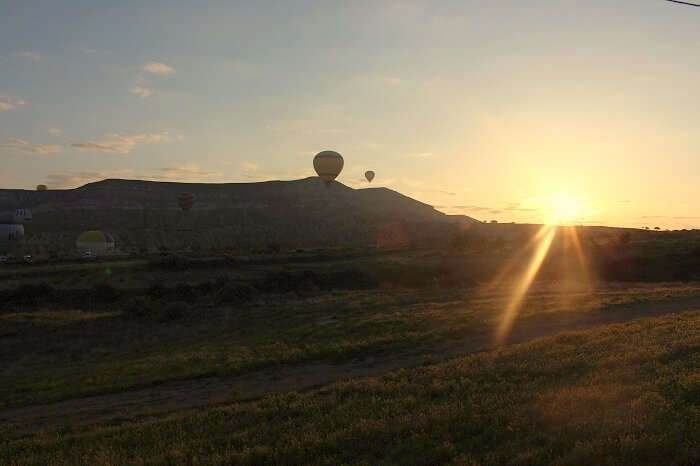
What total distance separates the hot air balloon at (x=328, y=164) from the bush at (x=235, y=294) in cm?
6448

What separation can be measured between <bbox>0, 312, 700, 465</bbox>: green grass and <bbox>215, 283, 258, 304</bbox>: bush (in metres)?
32.0

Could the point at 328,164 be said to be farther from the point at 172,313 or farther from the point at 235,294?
the point at 172,313

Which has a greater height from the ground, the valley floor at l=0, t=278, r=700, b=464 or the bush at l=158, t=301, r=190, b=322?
the valley floor at l=0, t=278, r=700, b=464

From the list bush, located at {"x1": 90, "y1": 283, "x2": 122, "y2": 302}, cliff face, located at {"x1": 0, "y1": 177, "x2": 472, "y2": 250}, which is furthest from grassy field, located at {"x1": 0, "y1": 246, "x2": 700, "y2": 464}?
cliff face, located at {"x1": 0, "y1": 177, "x2": 472, "y2": 250}

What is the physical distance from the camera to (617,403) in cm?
1097

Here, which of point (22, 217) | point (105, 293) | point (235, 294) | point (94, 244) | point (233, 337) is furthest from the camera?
point (22, 217)

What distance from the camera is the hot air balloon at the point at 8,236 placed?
374ft

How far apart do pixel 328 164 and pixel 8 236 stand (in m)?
65.2

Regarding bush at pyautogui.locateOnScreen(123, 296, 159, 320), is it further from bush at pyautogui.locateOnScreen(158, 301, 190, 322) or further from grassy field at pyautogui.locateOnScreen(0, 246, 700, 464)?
bush at pyautogui.locateOnScreen(158, 301, 190, 322)

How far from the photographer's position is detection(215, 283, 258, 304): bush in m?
47.3

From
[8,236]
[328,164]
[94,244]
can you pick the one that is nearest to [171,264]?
[94,244]

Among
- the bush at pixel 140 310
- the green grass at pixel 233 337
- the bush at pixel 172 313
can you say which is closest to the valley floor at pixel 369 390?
the green grass at pixel 233 337

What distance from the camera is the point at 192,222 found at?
172 m

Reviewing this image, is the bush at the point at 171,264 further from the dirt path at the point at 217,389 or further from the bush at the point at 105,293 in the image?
the dirt path at the point at 217,389
